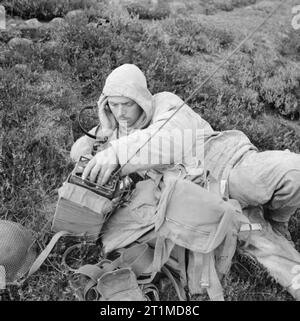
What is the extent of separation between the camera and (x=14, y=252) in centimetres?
405

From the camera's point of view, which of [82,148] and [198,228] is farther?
[82,148]

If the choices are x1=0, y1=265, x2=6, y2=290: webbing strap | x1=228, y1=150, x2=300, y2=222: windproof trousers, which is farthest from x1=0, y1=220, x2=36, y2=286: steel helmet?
x1=228, y1=150, x2=300, y2=222: windproof trousers

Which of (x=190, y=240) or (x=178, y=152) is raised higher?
(x=178, y=152)

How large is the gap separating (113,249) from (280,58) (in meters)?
4.92

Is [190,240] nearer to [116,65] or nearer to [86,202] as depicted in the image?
[86,202]

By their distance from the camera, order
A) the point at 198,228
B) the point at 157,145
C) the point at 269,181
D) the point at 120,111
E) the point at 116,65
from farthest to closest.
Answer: the point at 116,65
the point at 120,111
the point at 269,181
the point at 157,145
the point at 198,228

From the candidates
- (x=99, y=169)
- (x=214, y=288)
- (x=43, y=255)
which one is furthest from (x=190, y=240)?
(x=43, y=255)

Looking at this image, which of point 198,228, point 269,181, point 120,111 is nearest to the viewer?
point 198,228

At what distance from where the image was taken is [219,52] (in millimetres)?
7816

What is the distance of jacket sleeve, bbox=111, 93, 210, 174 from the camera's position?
13.7 feet

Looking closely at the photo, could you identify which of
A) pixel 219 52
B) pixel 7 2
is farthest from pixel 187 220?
pixel 7 2

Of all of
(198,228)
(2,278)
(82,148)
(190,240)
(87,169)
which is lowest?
(2,278)

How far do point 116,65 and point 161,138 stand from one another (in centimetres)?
294
